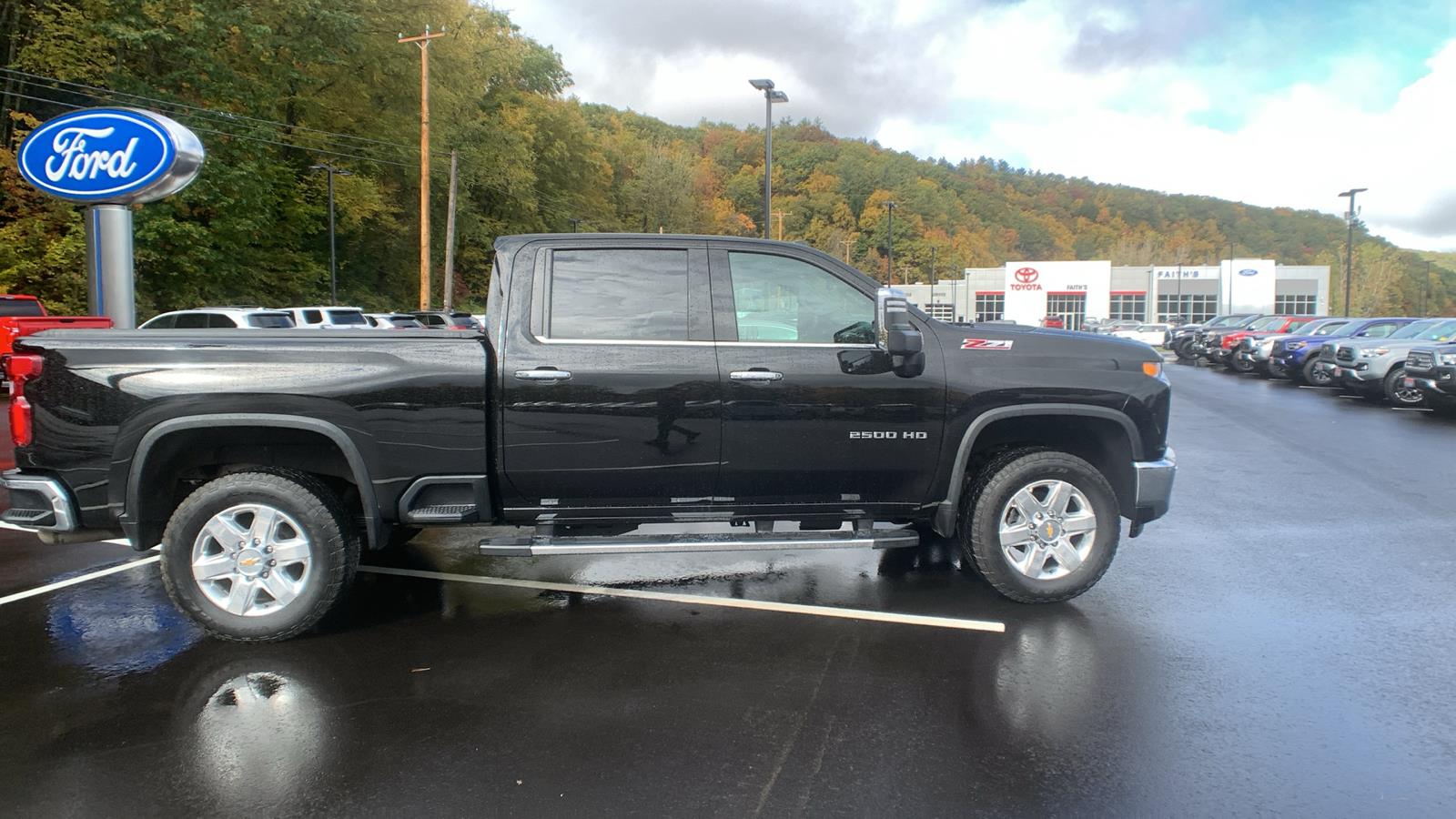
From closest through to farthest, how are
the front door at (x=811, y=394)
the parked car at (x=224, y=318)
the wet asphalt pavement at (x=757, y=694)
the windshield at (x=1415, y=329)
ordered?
the wet asphalt pavement at (x=757, y=694)
the front door at (x=811, y=394)
the parked car at (x=224, y=318)
the windshield at (x=1415, y=329)

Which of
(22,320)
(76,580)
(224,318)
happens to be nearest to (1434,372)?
(76,580)

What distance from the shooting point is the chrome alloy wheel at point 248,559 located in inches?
186

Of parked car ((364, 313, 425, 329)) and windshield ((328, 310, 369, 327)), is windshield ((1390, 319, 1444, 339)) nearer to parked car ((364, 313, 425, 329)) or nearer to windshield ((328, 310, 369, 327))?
windshield ((328, 310, 369, 327))

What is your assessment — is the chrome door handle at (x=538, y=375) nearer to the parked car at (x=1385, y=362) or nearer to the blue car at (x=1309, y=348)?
the parked car at (x=1385, y=362)

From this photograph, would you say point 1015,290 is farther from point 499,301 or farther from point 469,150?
point 499,301

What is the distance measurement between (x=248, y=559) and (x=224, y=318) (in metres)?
14.7

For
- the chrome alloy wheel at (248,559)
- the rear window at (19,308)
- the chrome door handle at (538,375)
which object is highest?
the rear window at (19,308)

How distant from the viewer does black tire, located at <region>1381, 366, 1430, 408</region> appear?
16.7 m

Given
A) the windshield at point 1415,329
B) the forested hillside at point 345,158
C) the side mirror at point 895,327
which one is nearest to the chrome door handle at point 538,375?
the side mirror at point 895,327

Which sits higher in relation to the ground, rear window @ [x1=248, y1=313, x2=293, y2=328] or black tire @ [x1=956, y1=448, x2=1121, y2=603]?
rear window @ [x1=248, y1=313, x2=293, y2=328]

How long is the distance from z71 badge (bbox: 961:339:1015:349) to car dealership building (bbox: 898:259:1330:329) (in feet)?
253

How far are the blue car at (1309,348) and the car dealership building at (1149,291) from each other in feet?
188

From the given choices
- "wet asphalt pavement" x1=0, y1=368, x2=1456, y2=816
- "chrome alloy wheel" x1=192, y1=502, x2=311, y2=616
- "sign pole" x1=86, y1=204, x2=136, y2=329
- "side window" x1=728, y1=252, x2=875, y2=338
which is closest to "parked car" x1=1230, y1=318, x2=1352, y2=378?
"wet asphalt pavement" x1=0, y1=368, x2=1456, y2=816

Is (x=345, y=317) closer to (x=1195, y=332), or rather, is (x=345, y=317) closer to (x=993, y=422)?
(x=993, y=422)
